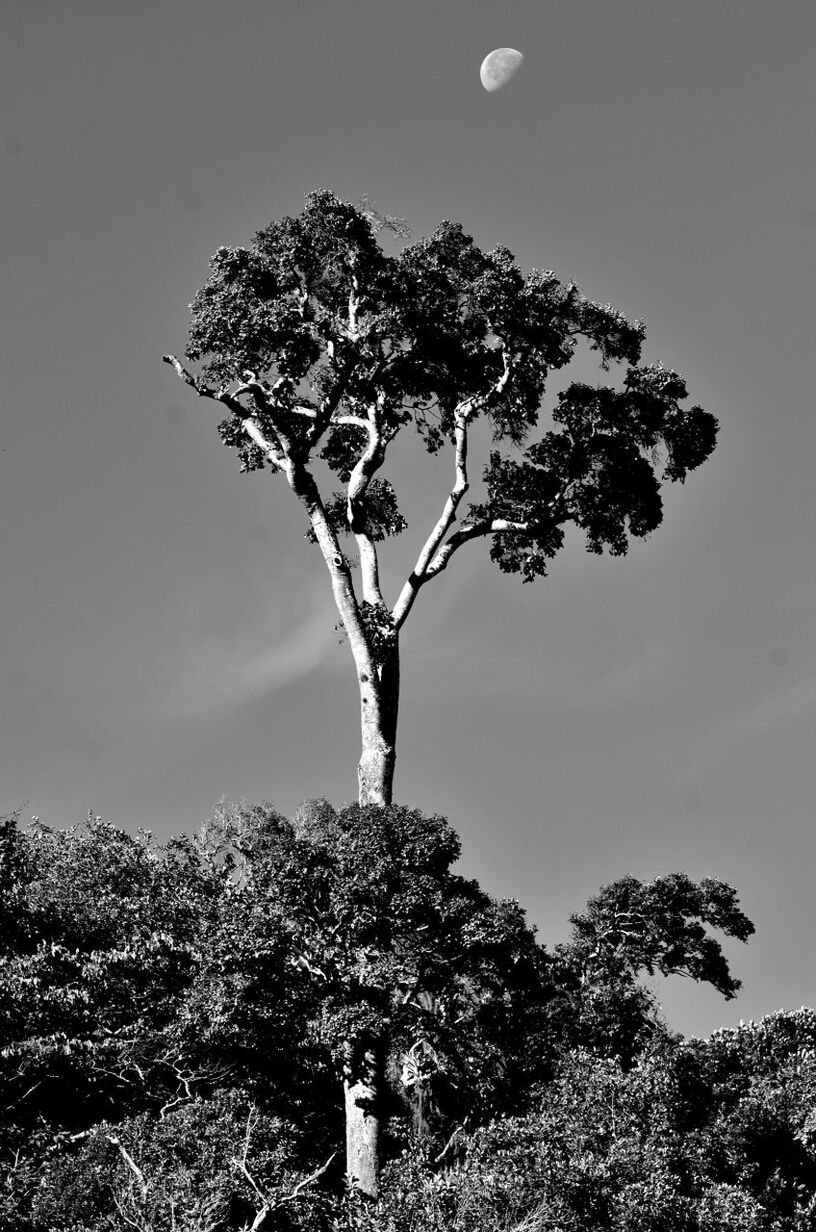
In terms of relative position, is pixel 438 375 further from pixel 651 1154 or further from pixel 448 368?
pixel 651 1154

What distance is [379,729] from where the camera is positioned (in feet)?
88.0

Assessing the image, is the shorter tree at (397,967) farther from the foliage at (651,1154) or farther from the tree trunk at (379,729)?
the tree trunk at (379,729)

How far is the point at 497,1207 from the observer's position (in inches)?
666

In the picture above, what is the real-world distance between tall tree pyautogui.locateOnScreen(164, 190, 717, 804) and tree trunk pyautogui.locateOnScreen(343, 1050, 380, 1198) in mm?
11332

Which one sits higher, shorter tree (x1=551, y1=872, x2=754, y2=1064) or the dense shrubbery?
shorter tree (x1=551, y1=872, x2=754, y2=1064)


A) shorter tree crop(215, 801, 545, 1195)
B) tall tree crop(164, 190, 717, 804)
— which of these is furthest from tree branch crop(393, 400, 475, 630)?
shorter tree crop(215, 801, 545, 1195)

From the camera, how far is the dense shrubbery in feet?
58.7

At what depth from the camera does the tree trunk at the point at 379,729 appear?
2594cm

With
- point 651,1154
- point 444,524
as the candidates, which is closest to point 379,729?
point 444,524

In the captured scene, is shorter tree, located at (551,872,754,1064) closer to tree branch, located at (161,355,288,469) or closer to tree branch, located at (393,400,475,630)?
tree branch, located at (393,400,475,630)

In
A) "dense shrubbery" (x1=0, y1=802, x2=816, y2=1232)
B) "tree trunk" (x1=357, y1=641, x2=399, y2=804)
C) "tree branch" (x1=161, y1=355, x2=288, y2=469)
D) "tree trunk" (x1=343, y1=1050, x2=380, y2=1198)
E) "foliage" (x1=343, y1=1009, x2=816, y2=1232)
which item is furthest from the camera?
"tree branch" (x1=161, y1=355, x2=288, y2=469)

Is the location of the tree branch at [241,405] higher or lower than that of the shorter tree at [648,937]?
higher

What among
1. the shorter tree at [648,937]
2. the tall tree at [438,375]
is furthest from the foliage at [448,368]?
the shorter tree at [648,937]

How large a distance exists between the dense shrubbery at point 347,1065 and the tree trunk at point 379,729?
2.39 meters
